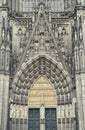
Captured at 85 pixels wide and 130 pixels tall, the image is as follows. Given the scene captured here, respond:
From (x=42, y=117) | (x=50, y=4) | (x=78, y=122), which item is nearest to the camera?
(x=78, y=122)

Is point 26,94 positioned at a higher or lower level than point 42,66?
lower

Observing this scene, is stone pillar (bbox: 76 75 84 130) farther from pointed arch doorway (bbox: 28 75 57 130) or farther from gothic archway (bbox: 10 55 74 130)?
pointed arch doorway (bbox: 28 75 57 130)

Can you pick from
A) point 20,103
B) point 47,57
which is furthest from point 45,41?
point 20,103

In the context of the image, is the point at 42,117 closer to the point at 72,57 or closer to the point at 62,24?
the point at 72,57

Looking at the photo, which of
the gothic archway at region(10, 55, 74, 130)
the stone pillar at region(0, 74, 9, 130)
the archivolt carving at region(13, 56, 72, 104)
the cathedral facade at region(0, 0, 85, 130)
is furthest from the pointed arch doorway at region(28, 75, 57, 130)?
the stone pillar at region(0, 74, 9, 130)

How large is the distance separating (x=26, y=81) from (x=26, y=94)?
0.86 meters

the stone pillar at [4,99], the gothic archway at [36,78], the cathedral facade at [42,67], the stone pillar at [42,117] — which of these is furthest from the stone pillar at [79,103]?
the stone pillar at [4,99]

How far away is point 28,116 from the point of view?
893 inches

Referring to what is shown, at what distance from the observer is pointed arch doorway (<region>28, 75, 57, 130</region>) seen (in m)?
22.5

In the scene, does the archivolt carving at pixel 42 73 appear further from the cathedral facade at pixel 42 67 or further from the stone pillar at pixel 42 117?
the stone pillar at pixel 42 117

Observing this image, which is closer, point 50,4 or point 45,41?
point 45,41

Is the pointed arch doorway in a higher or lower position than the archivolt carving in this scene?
lower

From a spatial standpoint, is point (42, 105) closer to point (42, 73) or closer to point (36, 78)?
point (36, 78)

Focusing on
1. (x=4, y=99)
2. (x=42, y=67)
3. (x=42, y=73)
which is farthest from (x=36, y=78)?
(x=4, y=99)
